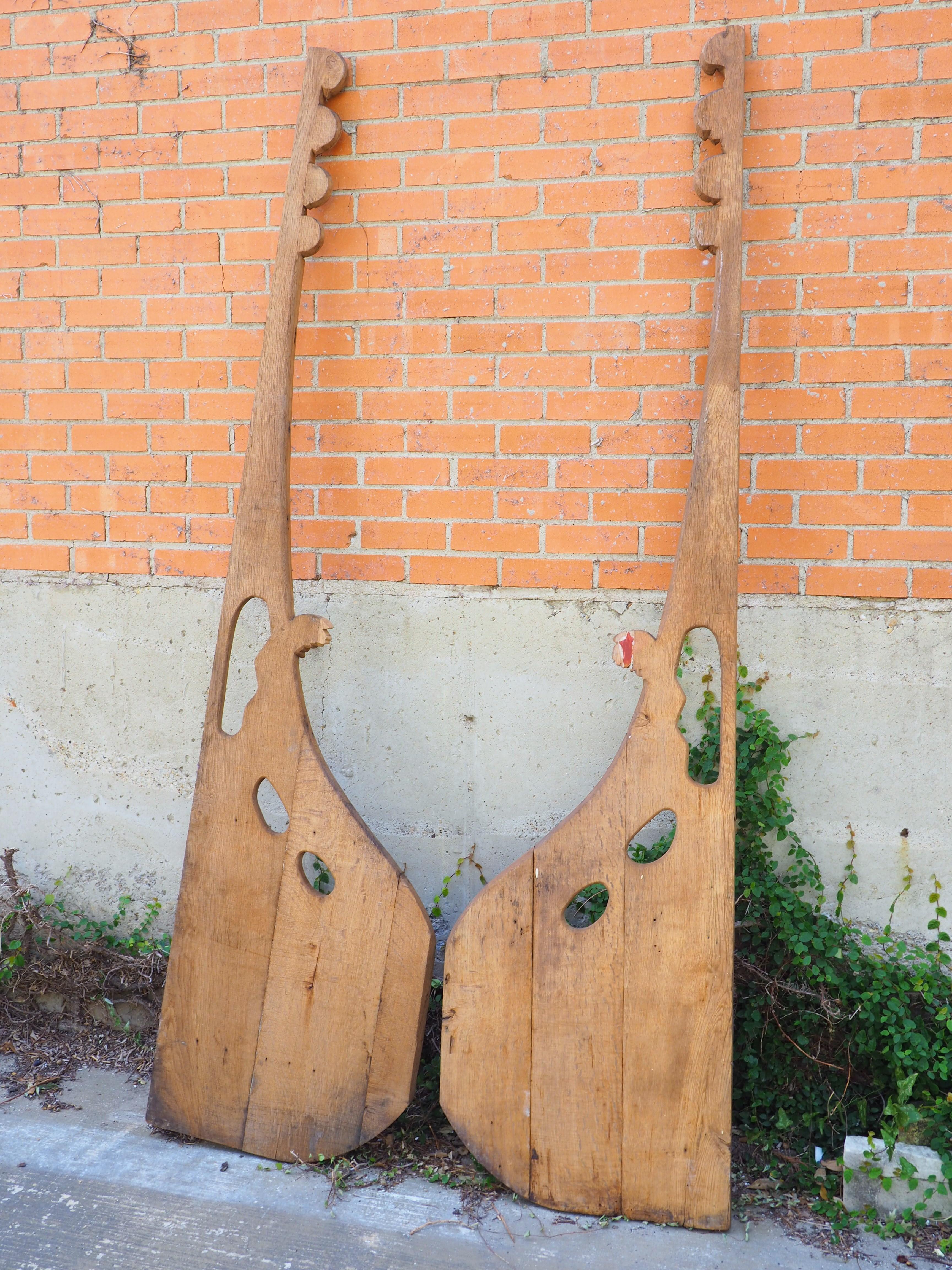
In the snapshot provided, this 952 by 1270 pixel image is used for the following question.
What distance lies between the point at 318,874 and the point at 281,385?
1.44 metres

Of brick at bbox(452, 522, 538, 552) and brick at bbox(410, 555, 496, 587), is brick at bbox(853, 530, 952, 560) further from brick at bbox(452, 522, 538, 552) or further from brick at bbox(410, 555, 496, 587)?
brick at bbox(410, 555, 496, 587)

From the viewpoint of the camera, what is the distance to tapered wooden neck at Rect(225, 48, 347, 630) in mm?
2473

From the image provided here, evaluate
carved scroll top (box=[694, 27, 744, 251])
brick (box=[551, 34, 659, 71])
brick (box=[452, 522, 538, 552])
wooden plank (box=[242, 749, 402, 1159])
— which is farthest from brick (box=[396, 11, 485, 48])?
wooden plank (box=[242, 749, 402, 1159])

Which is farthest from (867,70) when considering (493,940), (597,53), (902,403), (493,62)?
(493,940)

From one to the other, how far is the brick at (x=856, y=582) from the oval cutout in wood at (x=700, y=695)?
315mm

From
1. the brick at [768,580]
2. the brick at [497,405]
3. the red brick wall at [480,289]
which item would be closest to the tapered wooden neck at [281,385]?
the red brick wall at [480,289]

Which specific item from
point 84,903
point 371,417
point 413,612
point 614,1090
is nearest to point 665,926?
point 614,1090

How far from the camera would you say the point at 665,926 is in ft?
7.25

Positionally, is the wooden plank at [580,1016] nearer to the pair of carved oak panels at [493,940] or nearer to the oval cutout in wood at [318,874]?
the pair of carved oak panels at [493,940]

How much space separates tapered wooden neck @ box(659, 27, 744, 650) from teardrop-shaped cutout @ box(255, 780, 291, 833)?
4.35 ft

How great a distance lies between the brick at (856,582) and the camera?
243 cm

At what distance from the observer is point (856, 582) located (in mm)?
2441

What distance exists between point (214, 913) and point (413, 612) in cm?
101

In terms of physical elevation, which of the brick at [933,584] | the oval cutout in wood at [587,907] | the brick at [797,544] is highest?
the brick at [797,544]
